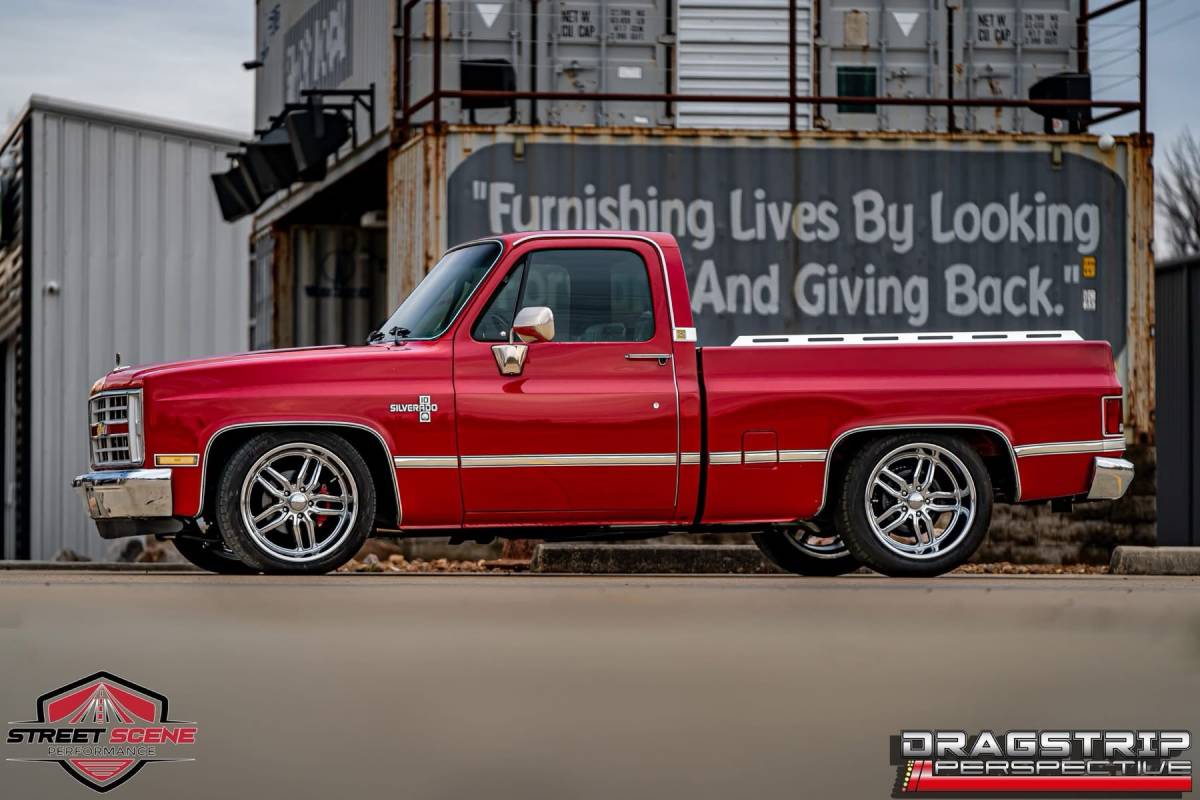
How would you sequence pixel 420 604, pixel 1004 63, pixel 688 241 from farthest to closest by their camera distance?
pixel 1004 63, pixel 688 241, pixel 420 604

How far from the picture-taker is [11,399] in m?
23.1

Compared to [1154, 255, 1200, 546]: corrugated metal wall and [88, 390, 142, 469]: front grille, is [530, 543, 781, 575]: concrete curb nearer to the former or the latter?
[88, 390, 142, 469]: front grille

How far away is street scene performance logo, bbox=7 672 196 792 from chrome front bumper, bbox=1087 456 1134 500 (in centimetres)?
441

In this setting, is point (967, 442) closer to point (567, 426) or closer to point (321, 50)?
point (567, 426)

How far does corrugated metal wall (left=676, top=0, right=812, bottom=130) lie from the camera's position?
18359 mm

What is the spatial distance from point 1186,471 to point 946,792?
62.7 feet

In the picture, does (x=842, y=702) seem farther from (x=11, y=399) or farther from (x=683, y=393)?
(x=11, y=399)

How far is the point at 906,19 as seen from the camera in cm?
1886

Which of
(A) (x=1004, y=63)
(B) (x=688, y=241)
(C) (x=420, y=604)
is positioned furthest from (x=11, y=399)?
(C) (x=420, y=604)

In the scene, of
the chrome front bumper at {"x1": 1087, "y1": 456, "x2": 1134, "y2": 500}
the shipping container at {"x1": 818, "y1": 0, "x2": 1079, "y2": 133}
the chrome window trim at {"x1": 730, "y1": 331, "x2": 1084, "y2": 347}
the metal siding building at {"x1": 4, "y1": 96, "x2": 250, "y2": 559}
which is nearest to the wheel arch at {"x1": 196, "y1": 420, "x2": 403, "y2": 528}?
the chrome window trim at {"x1": 730, "y1": 331, "x2": 1084, "y2": 347}

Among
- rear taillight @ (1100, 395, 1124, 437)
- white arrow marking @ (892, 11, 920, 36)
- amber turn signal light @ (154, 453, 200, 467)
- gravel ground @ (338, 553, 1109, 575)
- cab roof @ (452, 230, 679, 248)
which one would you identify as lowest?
gravel ground @ (338, 553, 1109, 575)

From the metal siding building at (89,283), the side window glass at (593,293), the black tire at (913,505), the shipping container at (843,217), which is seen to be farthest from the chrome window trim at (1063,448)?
the metal siding building at (89,283)

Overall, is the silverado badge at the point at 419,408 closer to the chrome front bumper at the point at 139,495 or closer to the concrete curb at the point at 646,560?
the chrome front bumper at the point at 139,495

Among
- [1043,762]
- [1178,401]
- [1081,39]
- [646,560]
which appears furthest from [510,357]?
[1178,401]
